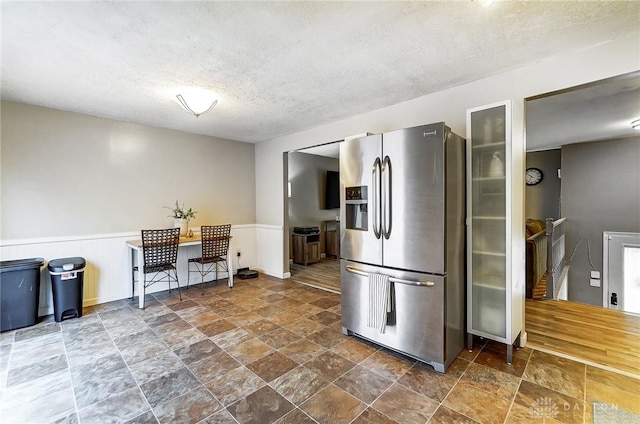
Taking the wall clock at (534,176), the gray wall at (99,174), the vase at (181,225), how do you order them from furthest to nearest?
the wall clock at (534,176)
the vase at (181,225)
the gray wall at (99,174)

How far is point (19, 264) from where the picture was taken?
300 cm

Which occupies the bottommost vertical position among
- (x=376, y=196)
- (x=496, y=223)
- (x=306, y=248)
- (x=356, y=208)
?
(x=306, y=248)

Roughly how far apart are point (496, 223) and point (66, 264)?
15.4 ft

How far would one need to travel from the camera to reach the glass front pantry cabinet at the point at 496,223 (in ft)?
7.52

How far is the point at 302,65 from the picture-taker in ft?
8.01

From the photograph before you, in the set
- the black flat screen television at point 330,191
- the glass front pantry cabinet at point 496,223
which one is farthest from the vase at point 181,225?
the glass front pantry cabinet at point 496,223

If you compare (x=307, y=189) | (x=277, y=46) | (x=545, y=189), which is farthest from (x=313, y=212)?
(x=545, y=189)

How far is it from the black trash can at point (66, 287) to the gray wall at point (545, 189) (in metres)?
8.24

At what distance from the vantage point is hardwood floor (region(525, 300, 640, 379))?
7.52 ft

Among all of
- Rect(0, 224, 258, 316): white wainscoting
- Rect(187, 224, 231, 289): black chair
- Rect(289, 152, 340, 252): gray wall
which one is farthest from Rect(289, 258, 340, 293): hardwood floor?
Rect(0, 224, 258, 316): white wainscoting

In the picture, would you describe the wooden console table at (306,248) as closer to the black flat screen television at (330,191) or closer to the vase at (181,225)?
the black flat screen television at (330,191)

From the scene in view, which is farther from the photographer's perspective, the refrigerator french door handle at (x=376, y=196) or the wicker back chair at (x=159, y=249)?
the wicker back chair at (x=159, y=249)

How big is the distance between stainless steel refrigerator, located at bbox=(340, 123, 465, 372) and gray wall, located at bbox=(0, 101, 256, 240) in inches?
127

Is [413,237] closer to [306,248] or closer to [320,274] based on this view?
[320,274]
